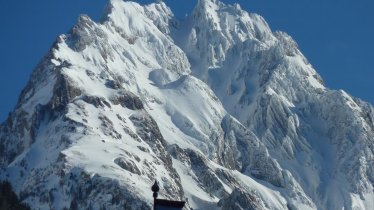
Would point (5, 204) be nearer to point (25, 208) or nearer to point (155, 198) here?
point (25, 208)

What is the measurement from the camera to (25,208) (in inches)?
3147

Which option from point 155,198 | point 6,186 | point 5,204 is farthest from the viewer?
point 6,186

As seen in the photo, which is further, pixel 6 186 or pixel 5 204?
pixel 6 186

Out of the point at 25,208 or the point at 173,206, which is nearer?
the point at 173,206

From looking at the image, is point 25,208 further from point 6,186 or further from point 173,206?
point 173,206

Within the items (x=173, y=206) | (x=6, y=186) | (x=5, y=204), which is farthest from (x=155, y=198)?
(x=6, y=186)

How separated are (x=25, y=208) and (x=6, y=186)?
376 centimetres

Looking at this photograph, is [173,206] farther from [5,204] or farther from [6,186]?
[6,186]

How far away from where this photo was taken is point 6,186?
83.1m

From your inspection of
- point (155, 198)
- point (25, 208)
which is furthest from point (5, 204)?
point (155, 198)

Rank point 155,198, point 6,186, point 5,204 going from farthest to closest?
point 6,186
point 5,204
point 155,198

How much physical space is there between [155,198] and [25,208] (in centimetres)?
1501

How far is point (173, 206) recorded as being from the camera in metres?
67.8

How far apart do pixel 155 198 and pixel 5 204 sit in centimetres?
1276
